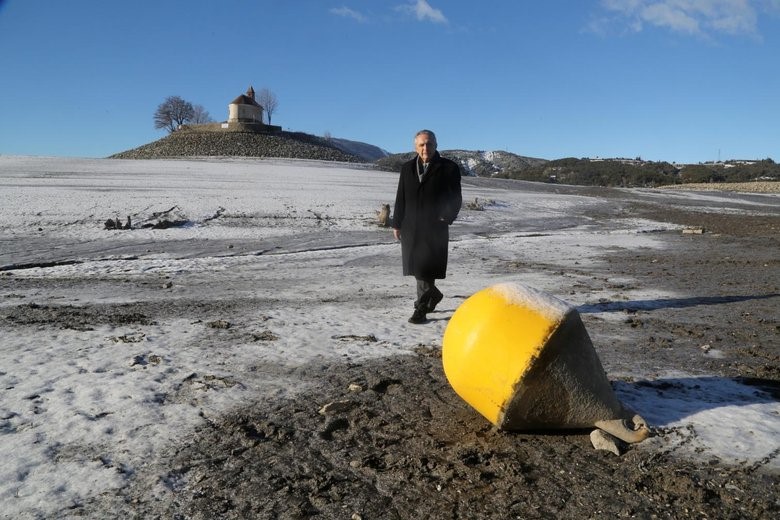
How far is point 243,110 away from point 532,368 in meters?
81.9

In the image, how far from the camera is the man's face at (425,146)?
220 inches

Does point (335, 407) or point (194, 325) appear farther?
point (194, 325)

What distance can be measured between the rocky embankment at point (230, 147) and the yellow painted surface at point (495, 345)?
62.1 m

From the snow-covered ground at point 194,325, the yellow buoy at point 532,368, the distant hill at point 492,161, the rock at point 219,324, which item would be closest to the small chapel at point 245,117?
the distant hill at point 492,161

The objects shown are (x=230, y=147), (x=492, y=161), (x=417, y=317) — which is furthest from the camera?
(x=492, y=161)

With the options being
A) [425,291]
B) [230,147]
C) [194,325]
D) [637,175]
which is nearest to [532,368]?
[425,291]

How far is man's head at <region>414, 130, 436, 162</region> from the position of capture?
5582 millimetres

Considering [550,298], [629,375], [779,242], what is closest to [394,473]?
[550,298]

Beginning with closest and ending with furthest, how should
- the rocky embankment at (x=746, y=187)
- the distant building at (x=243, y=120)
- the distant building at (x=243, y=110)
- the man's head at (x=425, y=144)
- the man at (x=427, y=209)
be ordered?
1. the man's head at (x=425, y=144)
2. the man at (x=427, y=209)
3. the rocky embankment at (x=746, y=187)
4. the distant building at (x=243, y=120)
5. the distant building at (x=243, y=110)

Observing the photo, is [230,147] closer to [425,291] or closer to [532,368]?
[425,291]

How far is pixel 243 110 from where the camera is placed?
79.2 meters

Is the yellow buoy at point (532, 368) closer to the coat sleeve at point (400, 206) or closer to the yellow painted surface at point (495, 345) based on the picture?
the yellow painted surface at point (495, 345)

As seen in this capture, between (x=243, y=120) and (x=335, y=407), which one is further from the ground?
(x=243, y=120)

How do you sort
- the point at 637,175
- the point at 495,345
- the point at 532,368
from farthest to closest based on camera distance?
the point at 637,175 → the point at 495,345 → the point at 532,368
